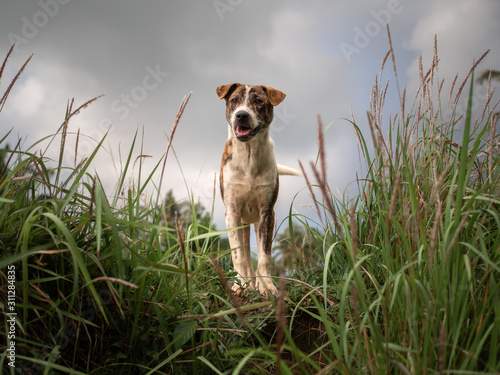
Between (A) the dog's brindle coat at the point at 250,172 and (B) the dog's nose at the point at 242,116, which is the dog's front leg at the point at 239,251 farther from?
(B) the dog's nose at the point at 242,116

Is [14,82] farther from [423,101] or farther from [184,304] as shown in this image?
[423,101]

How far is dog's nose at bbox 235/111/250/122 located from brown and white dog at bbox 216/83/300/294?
0.11 m

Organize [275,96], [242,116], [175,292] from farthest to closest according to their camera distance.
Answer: [275,96], [242,116], [175,292]

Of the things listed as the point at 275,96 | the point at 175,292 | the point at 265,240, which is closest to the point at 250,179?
the point at 265,240

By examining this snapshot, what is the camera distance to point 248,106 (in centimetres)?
462

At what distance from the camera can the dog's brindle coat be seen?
4.71m

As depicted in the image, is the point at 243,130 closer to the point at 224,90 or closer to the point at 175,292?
the point at 224,90

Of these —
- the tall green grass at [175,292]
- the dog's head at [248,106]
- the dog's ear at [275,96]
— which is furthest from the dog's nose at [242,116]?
the tall green grass at [175,292]

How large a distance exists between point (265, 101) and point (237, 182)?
1.05 m

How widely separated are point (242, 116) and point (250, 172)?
0.76 metres

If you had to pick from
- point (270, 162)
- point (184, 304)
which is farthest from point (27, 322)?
point (270, 162)

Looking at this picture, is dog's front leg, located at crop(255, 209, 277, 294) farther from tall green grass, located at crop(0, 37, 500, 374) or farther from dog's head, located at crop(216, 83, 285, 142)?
tall green grass, located at crop(0, 37, 500, 374)

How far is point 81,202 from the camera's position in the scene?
2428mm

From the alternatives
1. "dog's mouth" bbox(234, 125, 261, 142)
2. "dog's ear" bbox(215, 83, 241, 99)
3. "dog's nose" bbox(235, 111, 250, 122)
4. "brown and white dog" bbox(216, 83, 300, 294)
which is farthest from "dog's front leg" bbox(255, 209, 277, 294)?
"dog's ear" bbox(215, 83, 241, 99)
